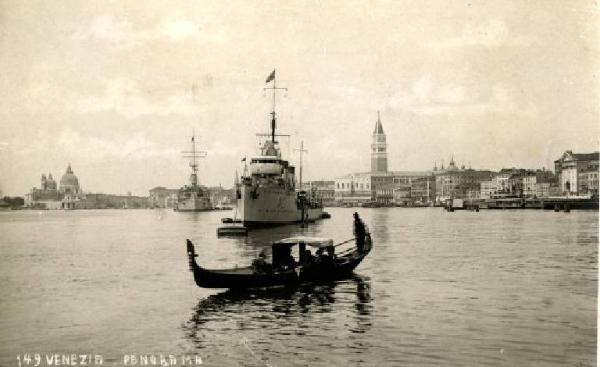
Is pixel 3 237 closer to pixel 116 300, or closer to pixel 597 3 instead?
pixel 116 300

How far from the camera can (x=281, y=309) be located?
1694 cm

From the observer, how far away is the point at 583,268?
24.6m

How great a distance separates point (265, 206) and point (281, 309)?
37.6 meters

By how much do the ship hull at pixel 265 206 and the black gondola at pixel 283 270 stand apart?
30.7m

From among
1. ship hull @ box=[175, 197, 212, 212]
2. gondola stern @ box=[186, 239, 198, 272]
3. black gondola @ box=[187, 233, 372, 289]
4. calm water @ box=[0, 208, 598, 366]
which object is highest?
ship hull @ box=[175, 197, 212, 212]

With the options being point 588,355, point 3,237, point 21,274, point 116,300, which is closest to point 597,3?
point 588,355

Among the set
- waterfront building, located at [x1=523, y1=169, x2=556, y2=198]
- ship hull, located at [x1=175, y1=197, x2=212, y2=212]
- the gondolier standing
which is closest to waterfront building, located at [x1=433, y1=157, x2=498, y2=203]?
waterfront building, located at [x1=523, y1=169, x2=556, y2=198]

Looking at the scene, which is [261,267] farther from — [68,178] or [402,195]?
[402,195]

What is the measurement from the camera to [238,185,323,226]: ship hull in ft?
174

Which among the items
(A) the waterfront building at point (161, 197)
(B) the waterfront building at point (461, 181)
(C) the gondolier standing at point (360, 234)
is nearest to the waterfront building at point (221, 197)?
(A) the waterfront building at point (161, 197)

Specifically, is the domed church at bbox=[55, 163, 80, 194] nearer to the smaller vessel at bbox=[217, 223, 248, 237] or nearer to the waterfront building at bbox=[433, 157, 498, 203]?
the smaller vessel at bbox=[217, 223, 248, 237]

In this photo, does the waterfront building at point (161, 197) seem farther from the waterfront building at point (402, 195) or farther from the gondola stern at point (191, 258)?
the gondola stern at point (191, 258)

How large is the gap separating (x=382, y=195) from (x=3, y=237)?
154820 mm

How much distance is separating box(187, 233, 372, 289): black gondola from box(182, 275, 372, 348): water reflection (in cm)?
32
